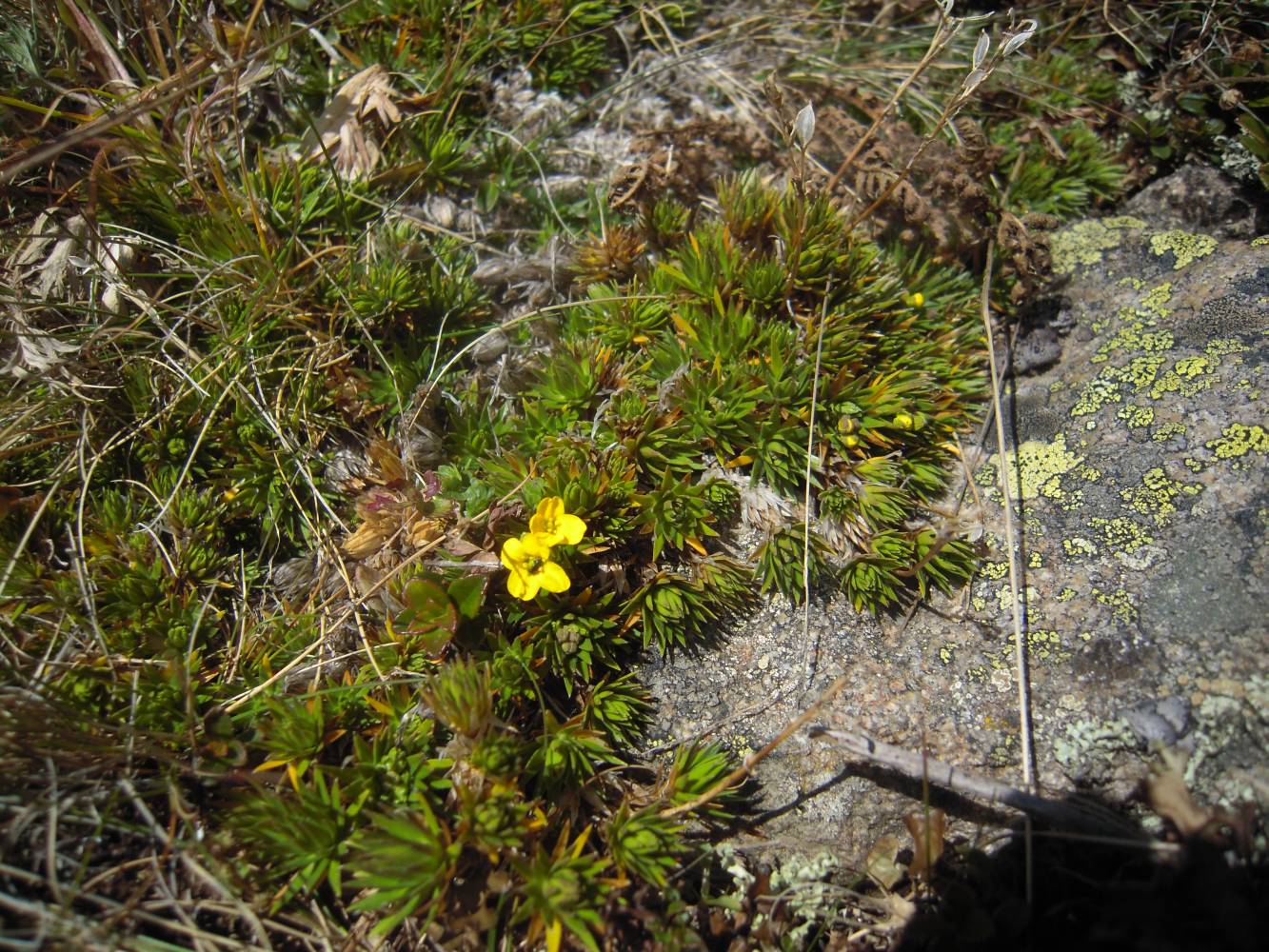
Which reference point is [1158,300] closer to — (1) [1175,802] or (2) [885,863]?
(1) [1175,802]

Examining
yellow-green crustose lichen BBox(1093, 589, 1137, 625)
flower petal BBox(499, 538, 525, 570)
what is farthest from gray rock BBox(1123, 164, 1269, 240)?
flower petal BBox(499, 538, 525, 570)

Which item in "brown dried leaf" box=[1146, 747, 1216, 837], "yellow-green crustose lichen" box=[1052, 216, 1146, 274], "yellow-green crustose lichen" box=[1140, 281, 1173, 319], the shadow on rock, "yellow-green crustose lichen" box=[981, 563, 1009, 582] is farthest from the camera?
"yellow-green crustose lichen" box=[1052, 216, 1146, 274]

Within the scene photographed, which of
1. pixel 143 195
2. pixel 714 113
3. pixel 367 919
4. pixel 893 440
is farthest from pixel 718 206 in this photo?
pixel 367 919

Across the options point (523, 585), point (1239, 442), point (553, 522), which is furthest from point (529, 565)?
point (1239, 442)

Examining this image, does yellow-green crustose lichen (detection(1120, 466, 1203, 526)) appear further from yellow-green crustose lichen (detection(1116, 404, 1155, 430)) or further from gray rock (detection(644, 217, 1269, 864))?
yellow-green crustose lichen (detection(1116, 404, 1155, 430))

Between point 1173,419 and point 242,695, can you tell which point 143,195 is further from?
point 1173,419

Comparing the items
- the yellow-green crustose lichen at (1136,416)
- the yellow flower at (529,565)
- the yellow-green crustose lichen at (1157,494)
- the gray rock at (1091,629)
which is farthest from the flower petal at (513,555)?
the yellow-green crustose lichen at (1136,416)

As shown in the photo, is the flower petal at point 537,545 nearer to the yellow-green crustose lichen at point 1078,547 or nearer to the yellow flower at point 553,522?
the yellow flower at point 553,522
